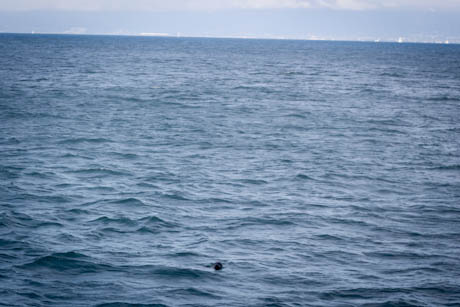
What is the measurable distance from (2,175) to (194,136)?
14.0 metres

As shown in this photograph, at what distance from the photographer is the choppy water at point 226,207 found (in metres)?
13.5

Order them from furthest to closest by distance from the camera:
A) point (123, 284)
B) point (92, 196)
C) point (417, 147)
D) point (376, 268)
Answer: point (417, 147) → point (92, 196) → point (376, 268) → point (123, 284)

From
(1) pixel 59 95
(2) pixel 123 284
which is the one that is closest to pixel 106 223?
(2) pixel 123 284

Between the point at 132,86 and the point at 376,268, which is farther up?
the point at 132,86

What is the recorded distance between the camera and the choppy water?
13.5 m

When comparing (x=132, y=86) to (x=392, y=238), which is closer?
(x=392, y=238)

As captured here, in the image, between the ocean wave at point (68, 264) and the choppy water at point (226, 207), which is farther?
the ocean wave at point (68, 264)

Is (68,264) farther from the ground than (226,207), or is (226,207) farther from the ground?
(226,207)

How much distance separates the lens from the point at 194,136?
34031 mm

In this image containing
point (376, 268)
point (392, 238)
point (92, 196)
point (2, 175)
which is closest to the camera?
point (376, 268)

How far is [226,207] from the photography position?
66.1 feet

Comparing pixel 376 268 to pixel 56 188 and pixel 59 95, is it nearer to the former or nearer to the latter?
pixel 56 188

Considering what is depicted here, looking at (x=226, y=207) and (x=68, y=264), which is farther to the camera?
(x=226, y=207)

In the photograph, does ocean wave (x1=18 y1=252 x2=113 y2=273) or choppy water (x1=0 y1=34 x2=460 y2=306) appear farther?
ocean wave (x1=18 y1=252 x2=113 y2=273)
